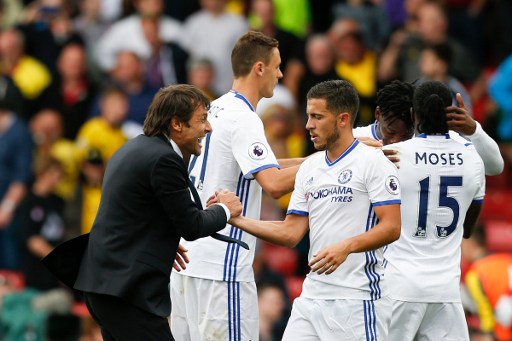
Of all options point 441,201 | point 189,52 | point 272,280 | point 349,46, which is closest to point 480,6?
point 349,46

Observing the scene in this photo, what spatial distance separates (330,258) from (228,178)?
49.9 inches

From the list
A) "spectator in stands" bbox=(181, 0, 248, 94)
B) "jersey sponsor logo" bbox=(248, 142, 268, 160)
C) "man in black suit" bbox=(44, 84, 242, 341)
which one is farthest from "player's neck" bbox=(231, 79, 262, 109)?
"spectator in stands" bbox=(181, 0, 248, 94)

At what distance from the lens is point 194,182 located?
27.6 feet

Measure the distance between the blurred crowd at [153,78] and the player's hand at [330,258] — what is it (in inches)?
200

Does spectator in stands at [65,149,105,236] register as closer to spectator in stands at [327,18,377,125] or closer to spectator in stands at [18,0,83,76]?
spectator in stands at [18,0,83,76]

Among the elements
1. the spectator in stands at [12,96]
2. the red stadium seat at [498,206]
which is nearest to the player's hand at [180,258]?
the red stadium seat at [498,206]

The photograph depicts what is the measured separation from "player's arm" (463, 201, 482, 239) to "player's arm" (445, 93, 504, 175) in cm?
31

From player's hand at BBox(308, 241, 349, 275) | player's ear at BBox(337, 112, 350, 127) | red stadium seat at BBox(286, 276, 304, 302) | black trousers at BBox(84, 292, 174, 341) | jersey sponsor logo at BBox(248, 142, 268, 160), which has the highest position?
player's ear at BBox(337, 112, 350, 127)

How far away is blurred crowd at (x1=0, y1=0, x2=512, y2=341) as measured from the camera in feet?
45.5

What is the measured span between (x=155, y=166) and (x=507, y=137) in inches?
294

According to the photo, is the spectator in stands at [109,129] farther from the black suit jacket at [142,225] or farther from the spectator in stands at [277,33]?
the black suit jacket at [142,225]

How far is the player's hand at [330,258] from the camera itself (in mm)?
7324

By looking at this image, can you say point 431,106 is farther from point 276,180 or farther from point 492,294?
point 492,294

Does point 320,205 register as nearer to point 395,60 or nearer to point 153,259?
point 153,259
